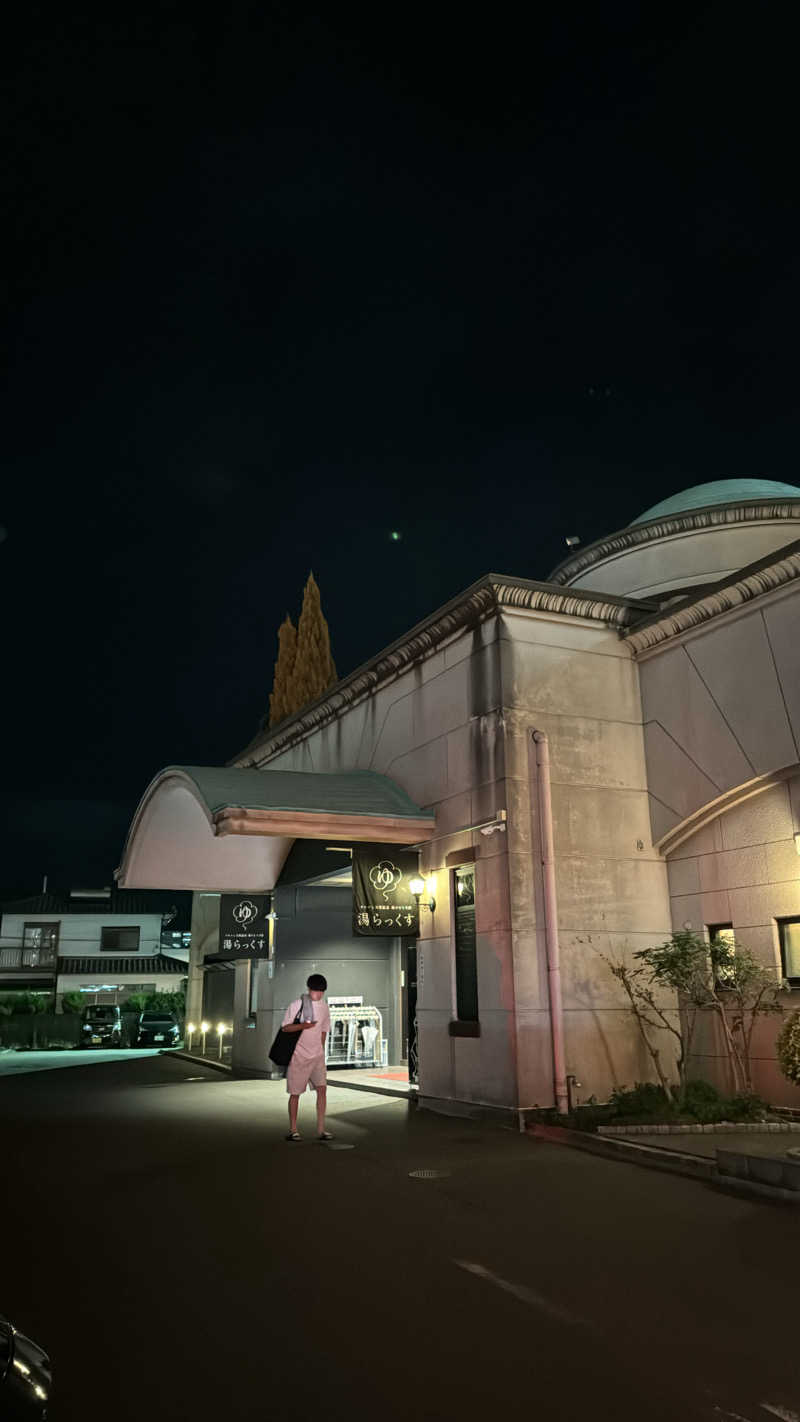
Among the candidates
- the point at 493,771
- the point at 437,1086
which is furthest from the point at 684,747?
the point at 437,1086

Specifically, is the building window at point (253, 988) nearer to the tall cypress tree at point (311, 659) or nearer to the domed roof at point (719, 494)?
the domed roof at point (719, 494)

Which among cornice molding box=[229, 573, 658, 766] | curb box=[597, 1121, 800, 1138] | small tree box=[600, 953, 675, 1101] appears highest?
cornice molding box=[229, 573, 658, 766]

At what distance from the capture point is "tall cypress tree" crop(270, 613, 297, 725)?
48.3 metres

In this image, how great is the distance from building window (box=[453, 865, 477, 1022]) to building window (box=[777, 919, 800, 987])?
12.9 feet

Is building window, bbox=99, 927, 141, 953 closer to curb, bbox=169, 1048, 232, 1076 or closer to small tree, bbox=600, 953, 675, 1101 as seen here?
curb, bbox=169, 1048, 232, 1076

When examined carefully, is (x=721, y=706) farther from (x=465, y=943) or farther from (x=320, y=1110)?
(x=320, y=1110)

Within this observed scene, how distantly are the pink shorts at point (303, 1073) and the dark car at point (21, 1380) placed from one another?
28.3 ft

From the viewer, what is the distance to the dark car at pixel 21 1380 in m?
2.77

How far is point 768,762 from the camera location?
40.9 ft

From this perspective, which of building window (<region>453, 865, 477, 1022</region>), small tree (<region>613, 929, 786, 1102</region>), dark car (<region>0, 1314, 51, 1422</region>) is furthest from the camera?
building window (<region>453, 865, 477, 1022</region>)

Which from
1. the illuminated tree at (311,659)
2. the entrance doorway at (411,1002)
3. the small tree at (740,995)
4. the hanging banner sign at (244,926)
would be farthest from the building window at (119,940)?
the small tree at (740,995)

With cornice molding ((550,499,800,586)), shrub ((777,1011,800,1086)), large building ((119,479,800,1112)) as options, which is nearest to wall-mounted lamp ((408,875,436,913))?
large building ((119,479,800,1112))

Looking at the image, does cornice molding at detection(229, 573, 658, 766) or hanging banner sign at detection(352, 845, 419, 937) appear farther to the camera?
hanging banner sign at detection(352, 845, 419, 937)

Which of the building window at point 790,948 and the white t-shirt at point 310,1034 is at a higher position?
the building window at point 790,948
